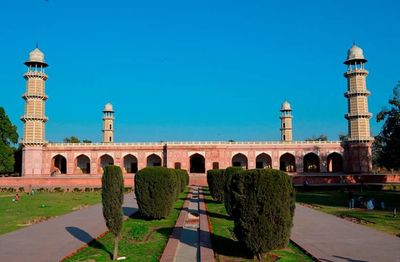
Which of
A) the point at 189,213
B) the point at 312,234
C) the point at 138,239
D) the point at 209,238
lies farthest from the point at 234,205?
the point at 189,213

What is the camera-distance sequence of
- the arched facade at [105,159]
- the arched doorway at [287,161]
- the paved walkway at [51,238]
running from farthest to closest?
the arched facade at [105,159], the arched doorway at [287,161], the paved walkway at [51,238]

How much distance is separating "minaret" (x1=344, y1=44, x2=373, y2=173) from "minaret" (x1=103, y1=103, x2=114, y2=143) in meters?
26.4

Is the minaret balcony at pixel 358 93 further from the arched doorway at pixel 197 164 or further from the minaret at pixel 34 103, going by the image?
the minaret at pixel 34 103

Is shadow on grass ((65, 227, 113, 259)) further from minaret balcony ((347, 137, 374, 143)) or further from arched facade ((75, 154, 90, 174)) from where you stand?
arched facade ((75, 154, 90, 174))

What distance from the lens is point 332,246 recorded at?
801 cm

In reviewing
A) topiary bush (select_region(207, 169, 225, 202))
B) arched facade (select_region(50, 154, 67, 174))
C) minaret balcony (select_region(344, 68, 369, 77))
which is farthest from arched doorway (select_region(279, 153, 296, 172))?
topiary bush (select_region(207, 169, 225, 202))

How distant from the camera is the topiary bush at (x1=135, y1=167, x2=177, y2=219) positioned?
38.0 feet

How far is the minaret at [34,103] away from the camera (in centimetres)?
3916

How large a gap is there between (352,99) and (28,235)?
3487cm

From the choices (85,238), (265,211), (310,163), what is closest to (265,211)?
(265,211)

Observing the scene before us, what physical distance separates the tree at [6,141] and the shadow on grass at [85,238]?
98.6 feet

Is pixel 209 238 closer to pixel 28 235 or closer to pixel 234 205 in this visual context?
pixel 234 205

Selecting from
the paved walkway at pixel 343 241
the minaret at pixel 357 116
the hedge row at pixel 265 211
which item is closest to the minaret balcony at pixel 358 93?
the minaret at pixel 357 116

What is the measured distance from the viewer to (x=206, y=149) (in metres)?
40.4
